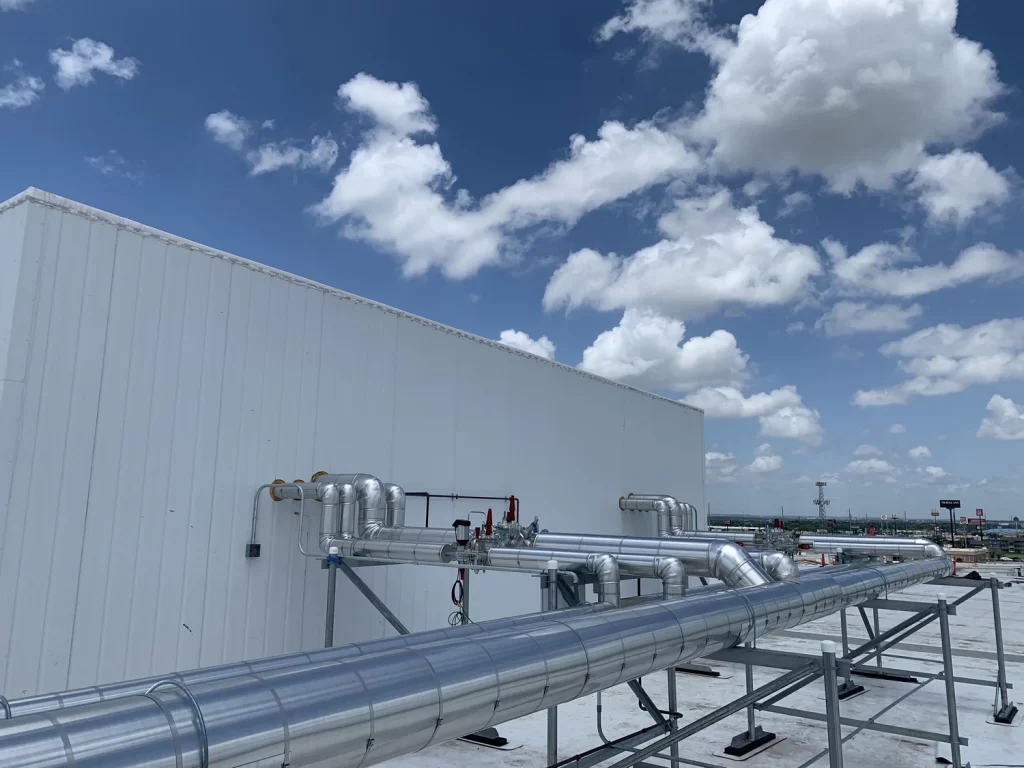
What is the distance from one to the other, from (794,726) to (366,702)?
8327mm

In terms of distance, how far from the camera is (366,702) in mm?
2730

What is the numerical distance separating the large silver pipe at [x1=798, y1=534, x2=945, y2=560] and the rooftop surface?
1.52 metres

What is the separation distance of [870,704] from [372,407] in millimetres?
8324

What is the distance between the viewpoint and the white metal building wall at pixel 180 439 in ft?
22.4

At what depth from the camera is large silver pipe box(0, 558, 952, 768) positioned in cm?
209

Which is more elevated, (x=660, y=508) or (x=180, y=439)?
(x=180, y=439)

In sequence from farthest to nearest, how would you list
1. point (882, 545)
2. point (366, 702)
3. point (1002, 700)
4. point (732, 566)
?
point (882, 545) → point (1002, 700) → point (732, 566) → point (366, 702)

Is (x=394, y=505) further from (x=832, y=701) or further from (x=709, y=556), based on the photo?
(x=832, y=701)

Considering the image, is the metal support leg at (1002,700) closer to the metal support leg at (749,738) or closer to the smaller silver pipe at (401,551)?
the metal support leg at (749,738)

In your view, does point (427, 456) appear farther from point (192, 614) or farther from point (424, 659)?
point (424, 659)

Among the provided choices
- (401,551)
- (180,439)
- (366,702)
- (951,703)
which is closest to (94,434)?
(180,439)

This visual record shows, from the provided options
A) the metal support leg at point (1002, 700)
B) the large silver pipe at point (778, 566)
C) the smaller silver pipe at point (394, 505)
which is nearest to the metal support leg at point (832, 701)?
the large silver pipe at point (778, 566)

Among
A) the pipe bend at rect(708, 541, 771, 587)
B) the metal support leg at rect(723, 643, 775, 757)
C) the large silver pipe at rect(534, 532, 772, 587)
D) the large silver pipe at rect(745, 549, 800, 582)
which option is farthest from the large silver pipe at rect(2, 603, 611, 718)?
the metal support leg at rect(723, 643, 775, 757)

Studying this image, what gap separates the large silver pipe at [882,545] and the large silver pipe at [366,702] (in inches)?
298
